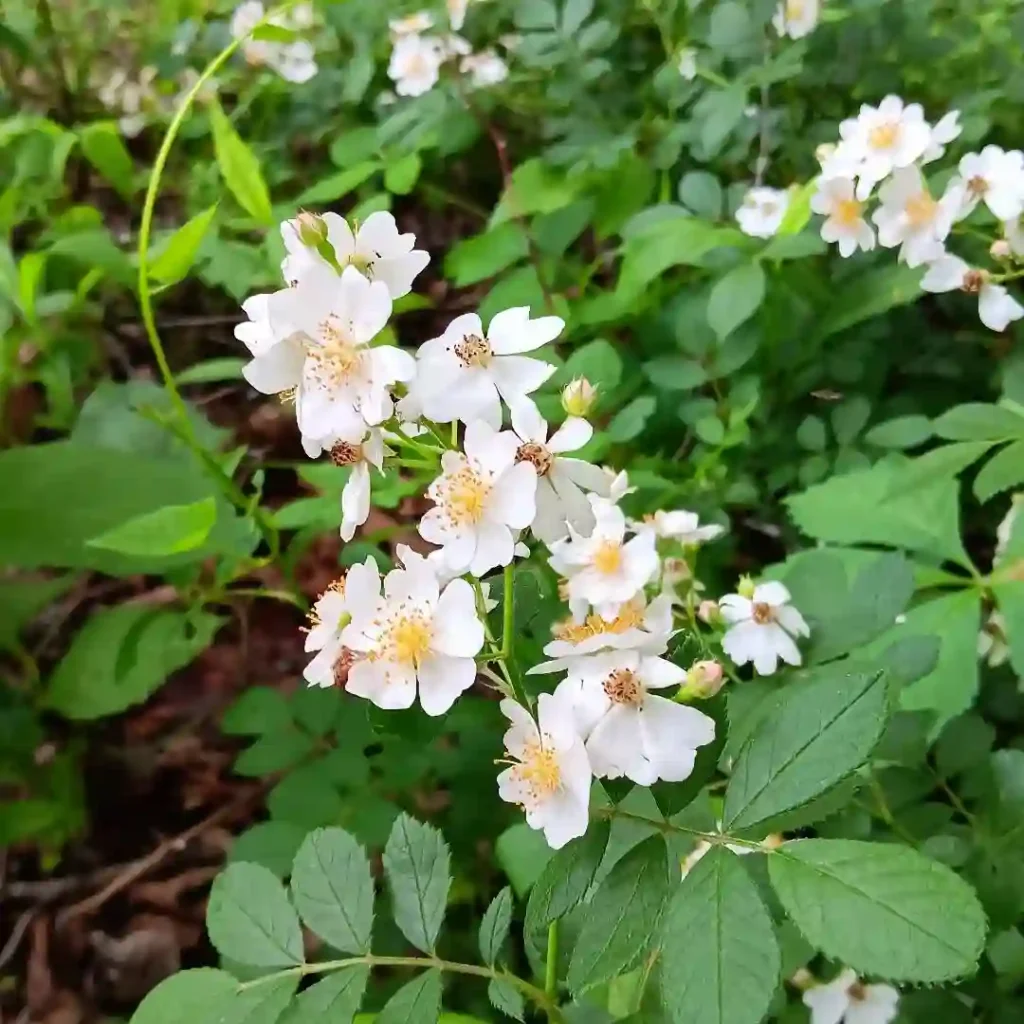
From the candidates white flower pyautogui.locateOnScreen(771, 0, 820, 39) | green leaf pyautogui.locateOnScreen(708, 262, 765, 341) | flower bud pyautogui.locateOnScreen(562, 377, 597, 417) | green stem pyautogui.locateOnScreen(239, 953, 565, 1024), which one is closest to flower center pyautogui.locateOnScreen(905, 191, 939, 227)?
green leaf pyautogui.locateOnScreen(708, 262, 765, 341)

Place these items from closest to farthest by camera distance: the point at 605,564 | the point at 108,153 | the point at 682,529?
the point at 605,564 → the point at 682,529 → the point at 108,153

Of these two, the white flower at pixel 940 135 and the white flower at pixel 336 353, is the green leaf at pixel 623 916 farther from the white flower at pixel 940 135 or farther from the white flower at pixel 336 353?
the white flower at pixel 940 135

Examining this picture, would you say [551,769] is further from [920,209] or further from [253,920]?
[920,209]

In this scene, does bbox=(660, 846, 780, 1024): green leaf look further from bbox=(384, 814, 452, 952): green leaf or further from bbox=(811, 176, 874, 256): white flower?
bbox=(811, 176, 874, 256): white flower

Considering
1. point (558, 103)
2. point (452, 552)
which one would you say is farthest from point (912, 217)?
point (452, 552)

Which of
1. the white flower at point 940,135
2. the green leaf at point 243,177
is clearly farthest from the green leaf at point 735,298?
the green leaf at point 243,177

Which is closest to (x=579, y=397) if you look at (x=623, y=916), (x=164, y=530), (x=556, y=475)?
(x=556, y=475)

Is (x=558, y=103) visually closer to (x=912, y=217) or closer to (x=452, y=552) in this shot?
(x=912, y=217)
